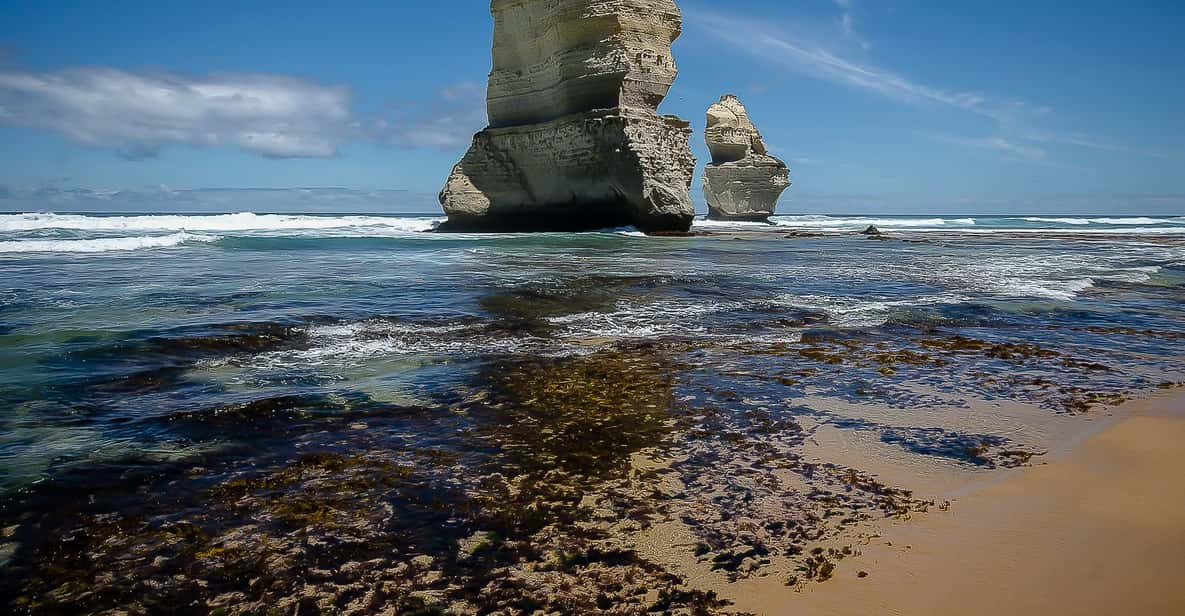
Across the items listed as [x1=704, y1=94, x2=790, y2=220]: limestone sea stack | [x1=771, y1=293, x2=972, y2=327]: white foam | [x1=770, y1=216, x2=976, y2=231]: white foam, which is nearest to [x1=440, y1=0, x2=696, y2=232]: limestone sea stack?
[x1=771, y1=293, x2=972, y2=327]: white foam

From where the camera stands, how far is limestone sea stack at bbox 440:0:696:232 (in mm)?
27734

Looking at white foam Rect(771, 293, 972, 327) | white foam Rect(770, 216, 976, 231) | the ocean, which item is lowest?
the ocean

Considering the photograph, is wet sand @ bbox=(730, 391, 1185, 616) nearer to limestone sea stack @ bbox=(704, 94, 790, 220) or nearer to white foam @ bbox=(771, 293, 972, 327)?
white foam @ bbox=(771, 293, 972, 327)

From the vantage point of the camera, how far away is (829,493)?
3.00 m

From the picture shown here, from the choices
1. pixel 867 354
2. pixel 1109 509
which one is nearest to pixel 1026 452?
pixel 1109 509

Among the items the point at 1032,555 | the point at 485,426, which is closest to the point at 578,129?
the point at 485,426

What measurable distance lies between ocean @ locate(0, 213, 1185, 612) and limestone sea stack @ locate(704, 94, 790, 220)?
159ft

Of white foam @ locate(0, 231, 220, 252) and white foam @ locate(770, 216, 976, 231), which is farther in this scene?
white foam @ locate(770, 216, 976, 231)

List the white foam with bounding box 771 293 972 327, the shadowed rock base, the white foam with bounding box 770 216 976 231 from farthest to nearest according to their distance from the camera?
the white foam with bounding box 770 216 976 231 < the shadowed rock base < the white foam with bounding box 771 293 972 327

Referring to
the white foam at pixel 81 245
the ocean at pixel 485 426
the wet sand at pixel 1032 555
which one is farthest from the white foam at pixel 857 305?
the white foam at pixel 81 245

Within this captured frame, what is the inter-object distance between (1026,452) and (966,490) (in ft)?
2.66

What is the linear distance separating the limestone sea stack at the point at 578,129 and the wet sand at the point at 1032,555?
1004 inches

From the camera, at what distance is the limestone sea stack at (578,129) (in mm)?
27734

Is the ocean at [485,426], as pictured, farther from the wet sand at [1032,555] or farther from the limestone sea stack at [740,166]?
the limestone sea stack at [740,166]
